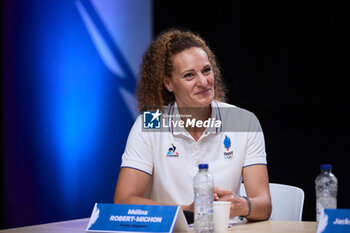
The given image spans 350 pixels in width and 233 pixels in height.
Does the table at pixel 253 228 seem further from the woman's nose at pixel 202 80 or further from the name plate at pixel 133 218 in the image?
the woman's nose at pixel 202 80

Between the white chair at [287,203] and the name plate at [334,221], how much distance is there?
877 millimetres

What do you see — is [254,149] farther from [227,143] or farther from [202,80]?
[202,80]

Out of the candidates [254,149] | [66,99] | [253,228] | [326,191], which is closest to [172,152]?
[254,149]

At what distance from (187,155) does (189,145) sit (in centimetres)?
5

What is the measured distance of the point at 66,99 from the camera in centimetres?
351

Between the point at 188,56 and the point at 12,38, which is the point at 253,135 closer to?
the point at 188,56

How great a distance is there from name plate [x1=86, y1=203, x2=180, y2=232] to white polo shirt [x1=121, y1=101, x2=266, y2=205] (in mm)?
540

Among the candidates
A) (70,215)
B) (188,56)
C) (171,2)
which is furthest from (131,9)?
(188,56)

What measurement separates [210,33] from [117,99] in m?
0.94

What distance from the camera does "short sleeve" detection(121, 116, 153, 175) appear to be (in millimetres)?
2014

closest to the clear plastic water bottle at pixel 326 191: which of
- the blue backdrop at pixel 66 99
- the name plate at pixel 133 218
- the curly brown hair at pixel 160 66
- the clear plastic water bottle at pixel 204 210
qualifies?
the clear plastic water bottle at pixel 204 210

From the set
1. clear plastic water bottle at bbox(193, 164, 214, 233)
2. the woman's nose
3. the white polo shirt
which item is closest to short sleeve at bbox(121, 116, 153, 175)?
the white polo shirt

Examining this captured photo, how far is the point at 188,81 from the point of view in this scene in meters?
2.10

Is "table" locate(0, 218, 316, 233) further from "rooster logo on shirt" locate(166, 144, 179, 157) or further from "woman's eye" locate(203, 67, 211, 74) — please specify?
"woman's eye" locate(203, 67, 211, 74)
